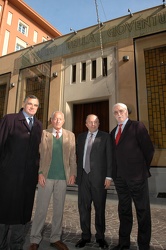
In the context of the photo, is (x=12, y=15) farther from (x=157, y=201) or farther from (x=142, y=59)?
Result: (x=157, y=201)

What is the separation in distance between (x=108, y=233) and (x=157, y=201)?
3356 mm

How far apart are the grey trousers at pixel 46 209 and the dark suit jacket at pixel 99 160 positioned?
399mm

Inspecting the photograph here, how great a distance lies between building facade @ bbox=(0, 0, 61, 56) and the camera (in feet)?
69.0

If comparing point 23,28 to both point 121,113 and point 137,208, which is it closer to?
point 121,113

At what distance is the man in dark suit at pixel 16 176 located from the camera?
2496 millimetres

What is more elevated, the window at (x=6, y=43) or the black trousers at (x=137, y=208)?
the window at (x=6, y=43)

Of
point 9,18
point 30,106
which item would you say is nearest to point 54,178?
point 30,106

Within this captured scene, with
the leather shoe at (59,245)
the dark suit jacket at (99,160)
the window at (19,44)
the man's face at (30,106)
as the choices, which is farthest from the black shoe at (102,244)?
the window at (19,44)

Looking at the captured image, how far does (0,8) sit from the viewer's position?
21.1m

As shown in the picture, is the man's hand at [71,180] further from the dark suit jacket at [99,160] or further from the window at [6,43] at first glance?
the window at [6,43]

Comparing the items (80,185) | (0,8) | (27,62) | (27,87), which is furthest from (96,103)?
(0,8)

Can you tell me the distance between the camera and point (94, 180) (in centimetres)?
299

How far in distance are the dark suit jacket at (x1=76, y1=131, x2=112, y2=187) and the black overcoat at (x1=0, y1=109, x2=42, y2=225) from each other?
0.80 meters

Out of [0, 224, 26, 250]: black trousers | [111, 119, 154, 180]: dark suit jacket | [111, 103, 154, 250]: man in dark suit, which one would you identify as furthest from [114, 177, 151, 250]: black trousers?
[0, 224, 26, 250]: black trousers
